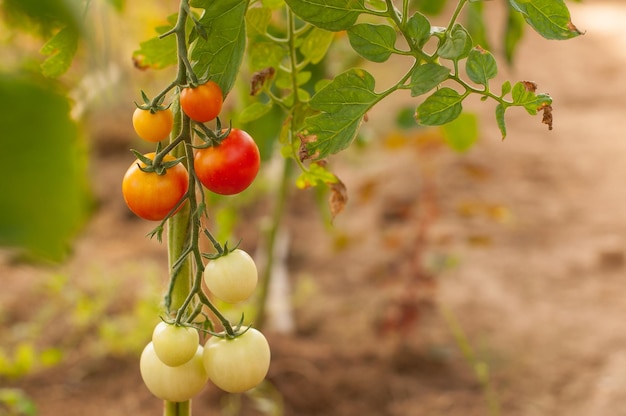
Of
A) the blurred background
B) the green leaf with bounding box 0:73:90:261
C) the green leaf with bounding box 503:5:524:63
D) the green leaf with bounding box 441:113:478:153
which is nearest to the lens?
the green leaf with bounding box 0:73:90:261

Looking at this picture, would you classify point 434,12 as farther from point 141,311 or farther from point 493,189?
point 493,189

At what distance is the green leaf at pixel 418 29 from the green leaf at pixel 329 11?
31 mm

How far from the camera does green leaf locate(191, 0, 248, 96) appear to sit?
0.46m

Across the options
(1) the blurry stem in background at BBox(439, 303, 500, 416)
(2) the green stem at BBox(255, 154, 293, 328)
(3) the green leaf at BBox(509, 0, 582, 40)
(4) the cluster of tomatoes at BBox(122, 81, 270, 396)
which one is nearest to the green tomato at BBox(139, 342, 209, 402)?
(4) the cluster of tomatoes at BBox(122, 81, 270, 396)

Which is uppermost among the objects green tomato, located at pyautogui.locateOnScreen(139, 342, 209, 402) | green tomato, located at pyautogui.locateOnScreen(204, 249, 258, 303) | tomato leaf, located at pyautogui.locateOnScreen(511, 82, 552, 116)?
tomato leaf, located at pyautogui.locateOnScreen(511, 82, 552, 116)

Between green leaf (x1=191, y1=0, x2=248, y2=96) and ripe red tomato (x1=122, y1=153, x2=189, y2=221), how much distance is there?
0.22 feet

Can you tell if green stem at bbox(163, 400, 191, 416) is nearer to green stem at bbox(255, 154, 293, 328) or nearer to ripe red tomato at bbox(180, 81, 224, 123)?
ripe red tomato at bbox(180, 81, 224, 123)

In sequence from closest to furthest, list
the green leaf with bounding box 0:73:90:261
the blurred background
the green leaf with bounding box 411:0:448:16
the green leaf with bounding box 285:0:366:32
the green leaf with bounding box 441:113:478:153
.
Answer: the green leaf with bounding box 0:73:90:261
the green leaf with bounding box 285:0:366:32
the green leaf with bounding box 411:0:448:16
the green leaf with bounding box 441:113:478:153
the blurred background

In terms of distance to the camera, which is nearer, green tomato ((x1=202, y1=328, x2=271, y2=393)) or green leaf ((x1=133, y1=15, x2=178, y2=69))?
green tomato ((x1=202, y1=328, x2=271, y2=393))

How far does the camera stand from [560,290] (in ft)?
6.48

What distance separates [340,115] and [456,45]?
0.09 m

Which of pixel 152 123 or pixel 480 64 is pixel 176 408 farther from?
pixel 480 64

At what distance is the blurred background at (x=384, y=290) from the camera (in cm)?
147

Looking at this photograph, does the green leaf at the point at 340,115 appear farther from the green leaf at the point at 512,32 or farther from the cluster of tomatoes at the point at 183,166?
the green leaf at the point at 512,32
